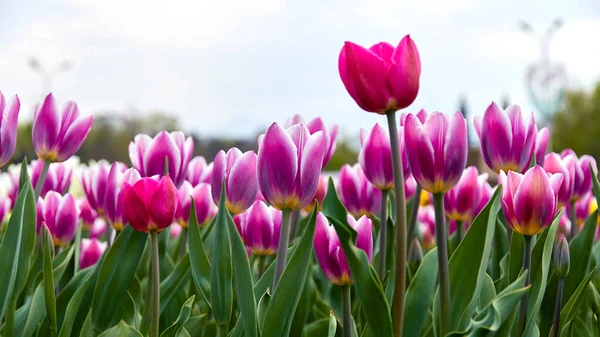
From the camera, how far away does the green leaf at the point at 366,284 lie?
100 centimetres

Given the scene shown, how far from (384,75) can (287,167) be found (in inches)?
9.2

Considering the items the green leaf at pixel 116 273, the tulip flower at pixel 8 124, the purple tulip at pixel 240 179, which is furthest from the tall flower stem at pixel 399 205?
the tulip flower at pixel 8 124

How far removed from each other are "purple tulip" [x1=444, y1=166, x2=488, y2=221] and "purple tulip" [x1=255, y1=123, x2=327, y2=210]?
3.15 ft

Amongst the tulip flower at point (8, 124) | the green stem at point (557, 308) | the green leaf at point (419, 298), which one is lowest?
the green stem at point (557, 308)

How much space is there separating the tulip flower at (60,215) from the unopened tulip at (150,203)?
65cm

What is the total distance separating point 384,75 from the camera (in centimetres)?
A: 101

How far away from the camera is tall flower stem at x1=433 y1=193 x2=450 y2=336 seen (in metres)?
1.05

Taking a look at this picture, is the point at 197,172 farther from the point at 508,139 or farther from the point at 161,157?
the point at 508,139

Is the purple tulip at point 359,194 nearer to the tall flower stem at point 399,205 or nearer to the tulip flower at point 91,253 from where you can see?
the tulip flower at point 91,253

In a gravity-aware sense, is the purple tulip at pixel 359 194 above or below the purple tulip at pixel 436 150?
below

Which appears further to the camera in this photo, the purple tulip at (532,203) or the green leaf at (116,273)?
the green leaf at (116,273)

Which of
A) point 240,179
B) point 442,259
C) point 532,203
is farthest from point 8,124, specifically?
point 532,203

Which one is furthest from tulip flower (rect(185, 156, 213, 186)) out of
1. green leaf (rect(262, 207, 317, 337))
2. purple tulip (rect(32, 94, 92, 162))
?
green leaf (rect(262, 207, 317, 337))

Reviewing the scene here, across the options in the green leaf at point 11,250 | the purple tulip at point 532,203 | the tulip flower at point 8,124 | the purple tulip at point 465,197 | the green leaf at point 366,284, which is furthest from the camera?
the purple tulip at point 465,197
